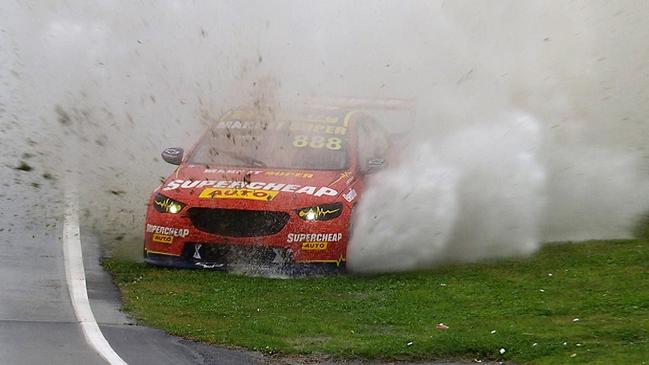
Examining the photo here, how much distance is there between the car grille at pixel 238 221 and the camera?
10.3 m

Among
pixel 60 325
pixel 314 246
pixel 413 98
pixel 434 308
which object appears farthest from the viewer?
pixel 413 98

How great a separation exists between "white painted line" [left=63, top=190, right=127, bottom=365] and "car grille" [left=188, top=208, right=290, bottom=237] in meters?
1.17

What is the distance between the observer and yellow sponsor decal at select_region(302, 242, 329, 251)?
10164 mm

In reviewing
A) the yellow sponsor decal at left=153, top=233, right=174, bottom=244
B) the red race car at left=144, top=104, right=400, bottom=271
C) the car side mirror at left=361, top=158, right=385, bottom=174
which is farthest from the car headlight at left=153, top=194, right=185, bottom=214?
the car side mirror at left=361, top=158, right=385, bottom=174

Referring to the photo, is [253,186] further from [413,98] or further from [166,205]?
[413,98]

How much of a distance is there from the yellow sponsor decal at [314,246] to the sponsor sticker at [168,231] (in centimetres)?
111

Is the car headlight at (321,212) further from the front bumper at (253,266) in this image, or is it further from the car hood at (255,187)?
the front bumper at (253,266)

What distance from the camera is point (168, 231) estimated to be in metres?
10.4

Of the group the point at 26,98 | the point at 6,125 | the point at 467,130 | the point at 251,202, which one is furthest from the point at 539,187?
the point at 6,125

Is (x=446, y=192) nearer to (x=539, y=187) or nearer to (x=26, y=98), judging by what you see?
(x=539, y=187)

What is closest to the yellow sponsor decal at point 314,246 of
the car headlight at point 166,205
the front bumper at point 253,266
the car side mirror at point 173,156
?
the front bumper at point 253,266

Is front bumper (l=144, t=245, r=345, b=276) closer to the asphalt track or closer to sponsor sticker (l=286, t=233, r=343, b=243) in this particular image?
sponsor sticker (l=286, t=233, r=343, b=243)

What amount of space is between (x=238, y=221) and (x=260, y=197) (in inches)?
12.4

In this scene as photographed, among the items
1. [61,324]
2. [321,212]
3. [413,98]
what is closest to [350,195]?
[321,212]
